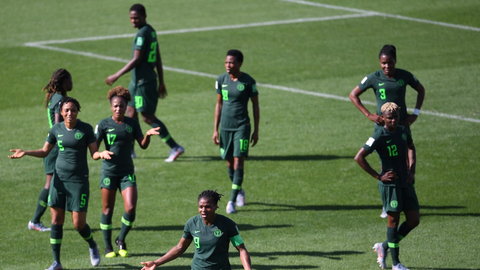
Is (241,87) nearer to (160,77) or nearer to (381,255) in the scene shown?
(160,77)

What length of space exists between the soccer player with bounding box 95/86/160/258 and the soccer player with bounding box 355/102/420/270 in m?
3.44

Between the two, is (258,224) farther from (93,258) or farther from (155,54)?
(155,54)

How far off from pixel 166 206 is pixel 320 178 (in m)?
3.33

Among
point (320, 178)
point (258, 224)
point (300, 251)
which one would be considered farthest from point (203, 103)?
point (300, 251)

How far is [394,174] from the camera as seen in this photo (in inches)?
575

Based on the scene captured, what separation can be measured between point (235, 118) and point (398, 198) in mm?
4366

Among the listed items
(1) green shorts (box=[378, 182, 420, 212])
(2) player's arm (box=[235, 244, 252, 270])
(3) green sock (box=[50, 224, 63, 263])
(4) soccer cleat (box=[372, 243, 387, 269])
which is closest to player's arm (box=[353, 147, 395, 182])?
(1) green shorts (box=[378, 182, 420, 212])

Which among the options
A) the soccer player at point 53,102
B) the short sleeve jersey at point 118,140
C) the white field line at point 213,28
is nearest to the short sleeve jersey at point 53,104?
the soccer player at point 53,102

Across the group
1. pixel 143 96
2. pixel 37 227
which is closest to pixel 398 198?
pixel 37 227

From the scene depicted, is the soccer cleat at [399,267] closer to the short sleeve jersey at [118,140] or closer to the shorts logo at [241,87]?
the short sleeve jersey at [118,140]

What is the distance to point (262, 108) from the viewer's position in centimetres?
2475

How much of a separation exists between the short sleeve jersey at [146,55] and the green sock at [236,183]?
404cm

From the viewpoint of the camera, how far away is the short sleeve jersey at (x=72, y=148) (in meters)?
14.8

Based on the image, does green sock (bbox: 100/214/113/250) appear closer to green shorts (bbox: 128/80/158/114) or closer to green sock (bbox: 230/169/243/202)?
green sock (bbox: 230/169/243/202)
